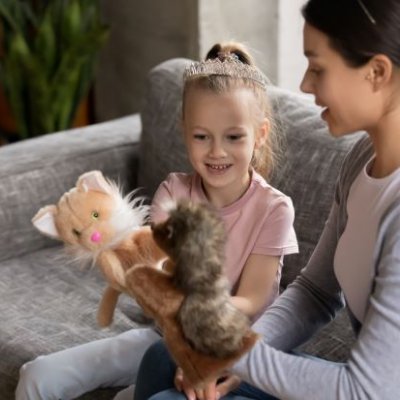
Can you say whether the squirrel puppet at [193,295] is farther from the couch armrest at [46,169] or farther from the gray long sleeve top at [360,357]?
the couch armrest at [46,169]

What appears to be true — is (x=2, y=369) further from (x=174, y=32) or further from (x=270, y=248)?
(x=174, y=32)

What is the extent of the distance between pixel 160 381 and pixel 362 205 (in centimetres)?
45

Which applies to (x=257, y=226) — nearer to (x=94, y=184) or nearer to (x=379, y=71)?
(x=94, y=184)

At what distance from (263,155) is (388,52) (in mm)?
574

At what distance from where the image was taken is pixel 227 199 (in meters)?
1.57

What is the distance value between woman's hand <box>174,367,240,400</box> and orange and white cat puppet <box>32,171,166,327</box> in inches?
7.8

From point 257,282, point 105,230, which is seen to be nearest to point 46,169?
point 105,230

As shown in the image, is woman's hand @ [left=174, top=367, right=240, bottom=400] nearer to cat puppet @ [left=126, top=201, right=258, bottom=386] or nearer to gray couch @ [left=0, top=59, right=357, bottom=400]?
cat puppet @ [left=126, top=201, right=258, bottom=386]

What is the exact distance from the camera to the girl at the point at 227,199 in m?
1.47

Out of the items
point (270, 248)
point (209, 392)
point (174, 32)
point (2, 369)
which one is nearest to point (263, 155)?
point (270, 248)

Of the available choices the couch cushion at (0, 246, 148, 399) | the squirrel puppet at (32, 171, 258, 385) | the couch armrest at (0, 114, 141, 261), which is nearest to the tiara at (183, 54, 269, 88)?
the squirrel puppet at (32, 171, 258, 385)

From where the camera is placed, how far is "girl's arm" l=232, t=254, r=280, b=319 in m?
1.46

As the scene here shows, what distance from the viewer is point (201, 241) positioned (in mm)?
1054

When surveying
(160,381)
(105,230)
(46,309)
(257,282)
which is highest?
(105,230)
